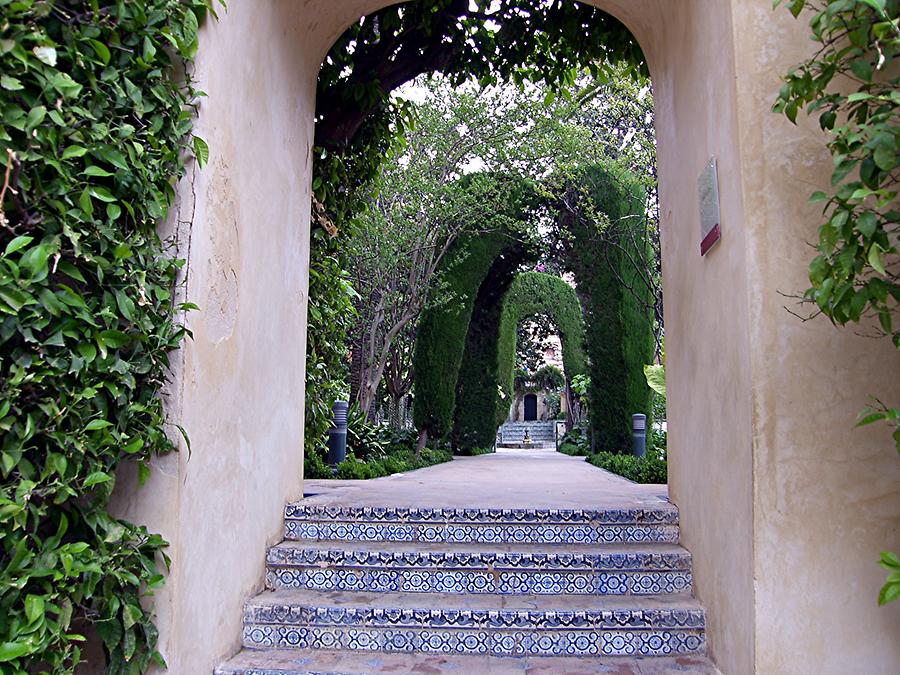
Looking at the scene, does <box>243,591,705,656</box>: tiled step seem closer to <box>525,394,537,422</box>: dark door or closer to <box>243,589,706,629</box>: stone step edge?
<box>243,589,706,629</box>: stone step edge

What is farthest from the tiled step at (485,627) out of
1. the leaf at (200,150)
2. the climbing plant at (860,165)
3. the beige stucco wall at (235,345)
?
the leaf at (200,150)

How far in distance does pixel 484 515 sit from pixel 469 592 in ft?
1.69

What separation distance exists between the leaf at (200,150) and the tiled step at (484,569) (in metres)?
1.76

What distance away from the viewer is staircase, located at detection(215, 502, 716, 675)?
247cm

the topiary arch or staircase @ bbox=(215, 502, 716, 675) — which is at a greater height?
the topiary arch

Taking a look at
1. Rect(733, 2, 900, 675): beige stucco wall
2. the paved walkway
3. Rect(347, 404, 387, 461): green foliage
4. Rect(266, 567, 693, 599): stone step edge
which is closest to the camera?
Rect(733, 2, 900, 675): beige stucco wall

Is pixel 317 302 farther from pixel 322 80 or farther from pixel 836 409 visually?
pixel 836 409

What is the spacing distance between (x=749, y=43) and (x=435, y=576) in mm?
2379

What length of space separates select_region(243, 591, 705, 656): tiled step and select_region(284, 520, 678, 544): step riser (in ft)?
1.49

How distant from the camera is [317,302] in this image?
4707 millimetres

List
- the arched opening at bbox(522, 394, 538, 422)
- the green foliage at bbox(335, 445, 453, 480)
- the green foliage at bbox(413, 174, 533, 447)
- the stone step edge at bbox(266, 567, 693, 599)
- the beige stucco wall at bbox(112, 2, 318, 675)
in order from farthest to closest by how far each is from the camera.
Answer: the arched opening at bbox(522, 394, 538, 422)
the green foliage at bbox(413, 174, 533, 447)
the green foliage at bbox(335, 445, 453, 480)
the stone step edge at bbox(266, 567, 693, 599)
the beige stucco wall at bbox(112, 2, 318, 675)

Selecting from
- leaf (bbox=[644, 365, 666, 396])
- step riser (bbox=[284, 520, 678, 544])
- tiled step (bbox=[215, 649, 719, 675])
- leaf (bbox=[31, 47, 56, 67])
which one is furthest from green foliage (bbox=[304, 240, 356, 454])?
leaf (bbox=[644, 365, 666, 396])

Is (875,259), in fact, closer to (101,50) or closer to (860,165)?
(860,165)

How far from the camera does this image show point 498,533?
10.3 ft
